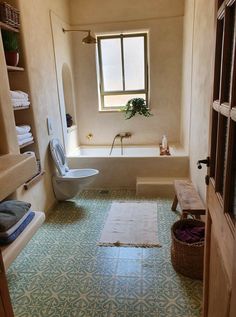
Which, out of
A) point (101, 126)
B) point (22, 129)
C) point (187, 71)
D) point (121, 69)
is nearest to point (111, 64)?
point (121, 69)

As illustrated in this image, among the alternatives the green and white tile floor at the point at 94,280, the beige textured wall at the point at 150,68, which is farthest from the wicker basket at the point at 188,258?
the beige textured wall at the point at 150,68

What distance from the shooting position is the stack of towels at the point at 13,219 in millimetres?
1400

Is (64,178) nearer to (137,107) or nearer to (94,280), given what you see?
(94,280)

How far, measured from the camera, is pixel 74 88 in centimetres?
419

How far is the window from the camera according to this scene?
13.3ft

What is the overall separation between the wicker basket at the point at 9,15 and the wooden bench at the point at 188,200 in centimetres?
226

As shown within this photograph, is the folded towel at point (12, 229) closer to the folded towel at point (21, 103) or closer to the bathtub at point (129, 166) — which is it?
the folded towel at point (21, 103)

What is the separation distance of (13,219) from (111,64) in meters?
3.40

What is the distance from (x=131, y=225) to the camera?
261 cm

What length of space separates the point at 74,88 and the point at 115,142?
1165 millimetres

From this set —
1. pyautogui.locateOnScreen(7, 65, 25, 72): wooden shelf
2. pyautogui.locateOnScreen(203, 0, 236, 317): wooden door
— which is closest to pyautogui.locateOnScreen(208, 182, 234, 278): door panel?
pyautogui.locateOnScreen(203, 0, 236, 317): wooden door

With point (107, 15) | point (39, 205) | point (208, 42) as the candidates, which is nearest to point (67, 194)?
point (39, 205)

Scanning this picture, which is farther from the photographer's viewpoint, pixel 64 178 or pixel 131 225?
pixel 64 178

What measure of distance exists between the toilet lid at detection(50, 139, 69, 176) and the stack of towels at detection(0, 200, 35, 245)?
1.39m
